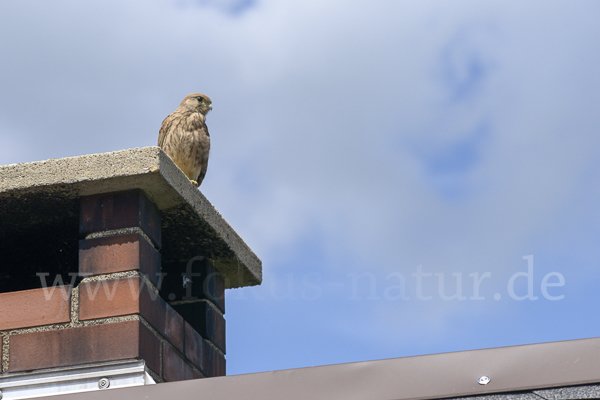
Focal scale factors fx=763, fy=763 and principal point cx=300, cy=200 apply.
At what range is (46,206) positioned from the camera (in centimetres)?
300

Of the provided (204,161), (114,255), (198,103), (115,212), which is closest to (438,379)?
(114,255)

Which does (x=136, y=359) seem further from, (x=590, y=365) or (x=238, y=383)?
(x=590, y=365)

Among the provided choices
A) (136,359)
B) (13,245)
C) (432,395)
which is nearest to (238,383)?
(432,395)

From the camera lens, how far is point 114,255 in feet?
9.16

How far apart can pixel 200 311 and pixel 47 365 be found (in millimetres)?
838

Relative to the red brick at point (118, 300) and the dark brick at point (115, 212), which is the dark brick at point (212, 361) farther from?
the dark brick at point (115, 212)

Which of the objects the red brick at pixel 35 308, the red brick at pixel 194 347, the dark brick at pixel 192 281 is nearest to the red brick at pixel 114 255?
the red brick at pixel 35 308

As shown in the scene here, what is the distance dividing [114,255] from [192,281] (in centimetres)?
64

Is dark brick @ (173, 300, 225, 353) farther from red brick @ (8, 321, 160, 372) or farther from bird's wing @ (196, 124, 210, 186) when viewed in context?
bird's wing @ (196, 124, 210, 186)

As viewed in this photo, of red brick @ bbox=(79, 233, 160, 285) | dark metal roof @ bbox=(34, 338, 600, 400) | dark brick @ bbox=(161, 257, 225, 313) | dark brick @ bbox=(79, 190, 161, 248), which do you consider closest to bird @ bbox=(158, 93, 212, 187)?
dark brick @ bbox=(161, 257, 225, 313)

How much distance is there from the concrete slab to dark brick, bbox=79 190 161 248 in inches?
1.2

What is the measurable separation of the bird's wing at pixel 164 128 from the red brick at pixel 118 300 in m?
2.41

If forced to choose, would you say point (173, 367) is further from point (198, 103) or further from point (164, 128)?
point (198, 103)

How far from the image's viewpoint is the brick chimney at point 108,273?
8.57 ft
